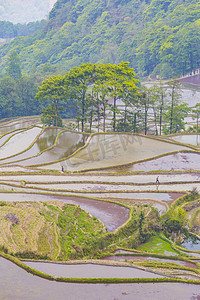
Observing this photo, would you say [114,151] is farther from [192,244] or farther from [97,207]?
[192,244]

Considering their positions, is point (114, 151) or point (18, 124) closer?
point (114, 151)

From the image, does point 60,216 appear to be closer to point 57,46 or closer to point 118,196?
point 118,196

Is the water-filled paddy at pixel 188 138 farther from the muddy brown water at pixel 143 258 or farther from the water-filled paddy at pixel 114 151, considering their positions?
Answer: the muddy brown water at pixel 143 258

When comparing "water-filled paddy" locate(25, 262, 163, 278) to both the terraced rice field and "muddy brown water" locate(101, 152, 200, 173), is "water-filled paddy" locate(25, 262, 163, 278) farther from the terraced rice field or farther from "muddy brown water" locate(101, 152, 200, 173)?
"muddy brown water" locate(101, 152, 200, 173)

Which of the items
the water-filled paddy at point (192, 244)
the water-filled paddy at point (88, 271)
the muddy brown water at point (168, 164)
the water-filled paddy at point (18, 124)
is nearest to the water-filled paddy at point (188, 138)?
the muddy brown water at point (168, 164)

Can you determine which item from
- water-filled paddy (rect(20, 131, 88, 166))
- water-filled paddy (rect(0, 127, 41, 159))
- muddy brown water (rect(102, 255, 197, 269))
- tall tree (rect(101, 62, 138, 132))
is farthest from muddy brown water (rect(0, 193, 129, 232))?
tall tree (rect(101, 62, 138, 132))

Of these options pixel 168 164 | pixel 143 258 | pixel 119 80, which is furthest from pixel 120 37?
pixel 143 258
